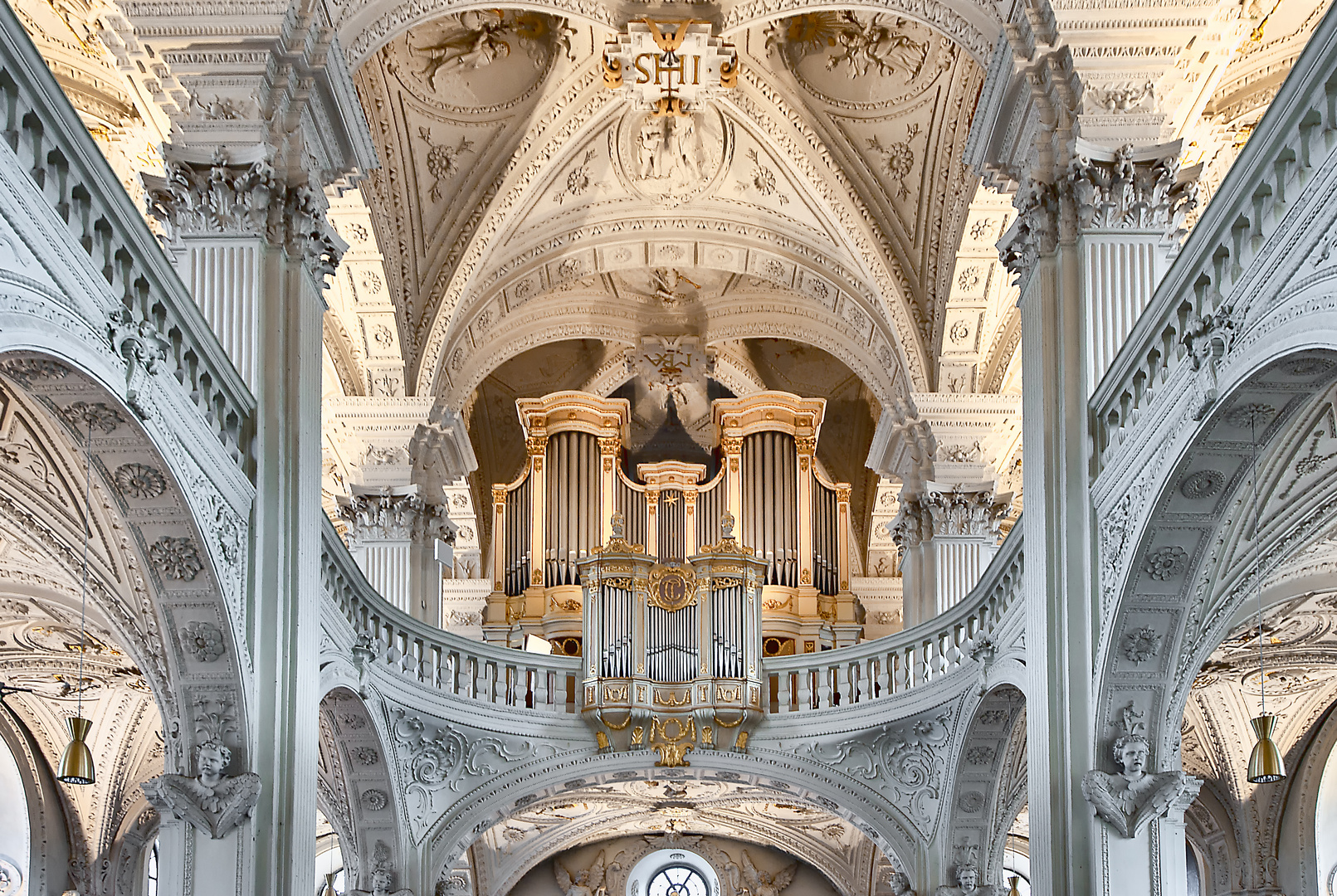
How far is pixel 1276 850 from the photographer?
767 inches

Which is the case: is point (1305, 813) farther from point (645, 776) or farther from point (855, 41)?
point (855, 41)

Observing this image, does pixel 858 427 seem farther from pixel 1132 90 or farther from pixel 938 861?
pixel 1132 90

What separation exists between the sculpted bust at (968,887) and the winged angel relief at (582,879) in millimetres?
7922

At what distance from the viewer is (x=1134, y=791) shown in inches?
454

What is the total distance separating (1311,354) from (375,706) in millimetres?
10157

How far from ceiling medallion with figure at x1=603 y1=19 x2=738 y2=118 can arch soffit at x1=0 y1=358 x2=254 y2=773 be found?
7184 mm

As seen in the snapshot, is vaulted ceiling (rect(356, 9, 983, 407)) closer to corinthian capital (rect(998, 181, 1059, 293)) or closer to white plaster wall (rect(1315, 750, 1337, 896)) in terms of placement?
corinthian capital (rect(998, 181, 1059, 293))

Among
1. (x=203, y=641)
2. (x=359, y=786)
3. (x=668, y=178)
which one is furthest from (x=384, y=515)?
(x=203, y=641)

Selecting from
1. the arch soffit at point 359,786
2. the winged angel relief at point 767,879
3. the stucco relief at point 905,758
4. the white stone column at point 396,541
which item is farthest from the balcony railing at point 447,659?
the winged angel relief at point 767,879

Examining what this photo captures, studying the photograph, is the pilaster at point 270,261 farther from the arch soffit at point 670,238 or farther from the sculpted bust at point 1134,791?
the arch soffit at point 670,238

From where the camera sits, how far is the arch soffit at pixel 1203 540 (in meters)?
9.96

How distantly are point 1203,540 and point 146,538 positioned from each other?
651 centimetres

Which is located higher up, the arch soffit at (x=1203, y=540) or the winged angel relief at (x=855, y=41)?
the winged angel relief at (x=855, y=41)

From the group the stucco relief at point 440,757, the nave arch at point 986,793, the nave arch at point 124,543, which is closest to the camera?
the nave arch at point 124,543
